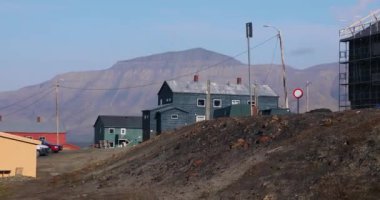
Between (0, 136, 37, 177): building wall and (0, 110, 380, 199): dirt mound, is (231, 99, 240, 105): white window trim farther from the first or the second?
(0, 110, 380, 199): dirt mound

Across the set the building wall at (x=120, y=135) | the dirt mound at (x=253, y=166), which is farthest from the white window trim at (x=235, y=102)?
the dirt mound at (x=253, y=166)

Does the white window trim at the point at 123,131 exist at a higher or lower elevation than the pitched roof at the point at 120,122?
lower

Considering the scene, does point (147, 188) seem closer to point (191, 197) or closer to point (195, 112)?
point (191, 197)

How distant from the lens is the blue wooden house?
8856 centimetres

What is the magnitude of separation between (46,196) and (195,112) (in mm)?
68101

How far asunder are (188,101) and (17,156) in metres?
52.4

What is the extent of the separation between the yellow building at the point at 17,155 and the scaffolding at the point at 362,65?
126 feet

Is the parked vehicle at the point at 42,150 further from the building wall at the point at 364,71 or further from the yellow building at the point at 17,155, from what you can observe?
the building wall at the point at 364,71

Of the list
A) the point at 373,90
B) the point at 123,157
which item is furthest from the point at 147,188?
the point at 373,90

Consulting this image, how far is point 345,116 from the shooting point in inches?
862

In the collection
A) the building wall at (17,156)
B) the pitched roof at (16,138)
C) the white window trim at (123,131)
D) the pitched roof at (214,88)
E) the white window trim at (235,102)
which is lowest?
the white window trim at (123,131)

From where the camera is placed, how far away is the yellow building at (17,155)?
4022cm

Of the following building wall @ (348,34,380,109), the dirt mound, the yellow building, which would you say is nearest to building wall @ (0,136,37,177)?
the yellow building

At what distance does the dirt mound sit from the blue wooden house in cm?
5701
